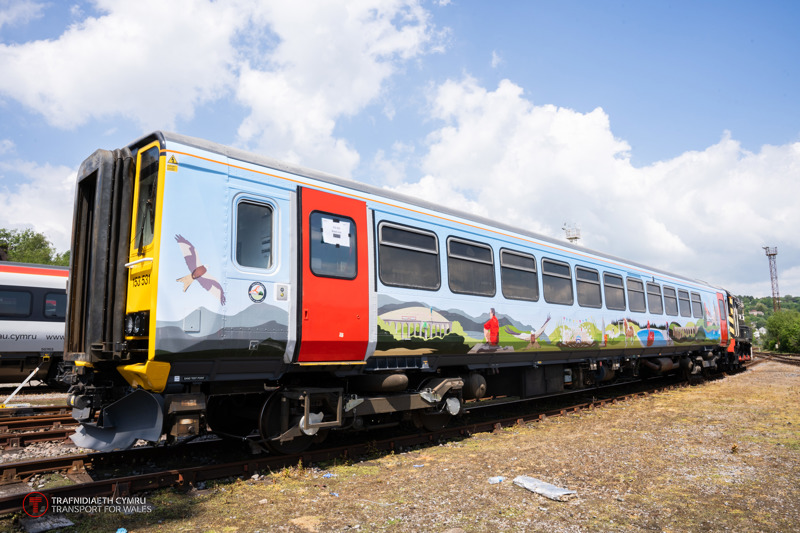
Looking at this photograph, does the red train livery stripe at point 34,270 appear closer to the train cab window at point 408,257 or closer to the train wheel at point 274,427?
the train wheel at point 274,427

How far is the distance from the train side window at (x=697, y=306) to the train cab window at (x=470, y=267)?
40.3 feet

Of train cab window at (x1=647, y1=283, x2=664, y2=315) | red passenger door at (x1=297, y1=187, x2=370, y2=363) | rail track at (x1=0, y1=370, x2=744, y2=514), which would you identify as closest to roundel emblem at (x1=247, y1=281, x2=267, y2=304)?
red passenger door at (x1=297, y1=187, x2=370, y2=363)

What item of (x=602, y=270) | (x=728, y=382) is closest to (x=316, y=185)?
(x=602, y=270)

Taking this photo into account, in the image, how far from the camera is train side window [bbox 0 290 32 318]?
1428 centimetres

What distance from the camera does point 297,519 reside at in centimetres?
491

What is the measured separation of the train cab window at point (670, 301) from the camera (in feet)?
52.9

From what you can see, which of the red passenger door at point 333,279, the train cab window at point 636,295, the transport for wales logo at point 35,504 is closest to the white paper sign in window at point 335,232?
the red passenger door at point 333,279

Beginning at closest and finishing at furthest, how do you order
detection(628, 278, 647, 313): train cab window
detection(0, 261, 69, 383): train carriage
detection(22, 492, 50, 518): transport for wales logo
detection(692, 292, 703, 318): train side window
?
A: detection(22, 492, 50, 518): transport for wales logo → detection(628, 278, 647, 313): train cab window → detection(0, 261, 69, 383): train carriage → detection(692, 292, 703, 318): train side window

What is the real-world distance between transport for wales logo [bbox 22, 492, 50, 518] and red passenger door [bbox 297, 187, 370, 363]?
8.92ft

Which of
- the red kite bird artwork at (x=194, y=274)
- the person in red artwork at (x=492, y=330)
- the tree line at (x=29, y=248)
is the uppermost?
the tree line at (x=29, y=248)

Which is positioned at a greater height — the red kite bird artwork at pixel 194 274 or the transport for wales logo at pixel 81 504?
the red kite bird artwork at pixel 194 274

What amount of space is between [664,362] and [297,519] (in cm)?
1458

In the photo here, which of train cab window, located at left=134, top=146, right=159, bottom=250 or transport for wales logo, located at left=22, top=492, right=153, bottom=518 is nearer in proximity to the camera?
transport for wales logo, located at left=22, top=492, right=153, bottom=518

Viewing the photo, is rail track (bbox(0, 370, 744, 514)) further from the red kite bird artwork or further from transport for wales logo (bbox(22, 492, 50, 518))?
the red kite bird artwork
